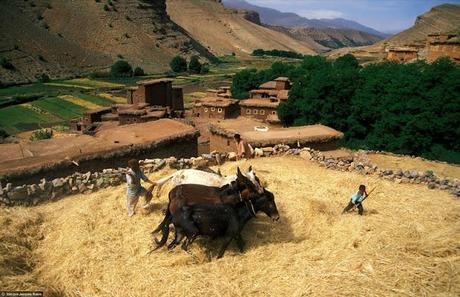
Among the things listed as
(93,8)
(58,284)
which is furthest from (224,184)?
(93,8)

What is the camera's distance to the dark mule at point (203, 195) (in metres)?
7.16

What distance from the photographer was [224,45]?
15475 centimetres

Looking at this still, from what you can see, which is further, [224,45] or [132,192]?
[224,45]

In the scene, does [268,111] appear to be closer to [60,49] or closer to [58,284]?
[58,284]

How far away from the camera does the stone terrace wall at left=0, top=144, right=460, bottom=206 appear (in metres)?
8.98

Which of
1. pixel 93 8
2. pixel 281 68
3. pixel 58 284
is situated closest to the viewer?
pixel 58 284

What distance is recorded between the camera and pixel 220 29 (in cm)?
16988

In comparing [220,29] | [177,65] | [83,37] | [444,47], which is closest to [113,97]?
[177,65]

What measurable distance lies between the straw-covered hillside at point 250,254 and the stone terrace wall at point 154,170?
387mm

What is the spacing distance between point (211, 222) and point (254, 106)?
118 feet

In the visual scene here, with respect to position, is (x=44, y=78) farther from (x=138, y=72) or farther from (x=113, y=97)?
(x=138, y=72)

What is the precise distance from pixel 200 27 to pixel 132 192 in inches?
6514

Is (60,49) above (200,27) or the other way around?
the other way around

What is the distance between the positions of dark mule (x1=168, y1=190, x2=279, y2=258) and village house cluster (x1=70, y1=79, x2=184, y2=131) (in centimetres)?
2238
